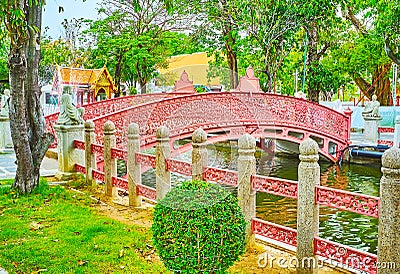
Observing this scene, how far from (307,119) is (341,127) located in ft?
6.74

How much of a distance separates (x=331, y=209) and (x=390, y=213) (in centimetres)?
596

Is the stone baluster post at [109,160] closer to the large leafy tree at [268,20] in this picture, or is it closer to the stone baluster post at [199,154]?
the stone baluster post at [199,154]

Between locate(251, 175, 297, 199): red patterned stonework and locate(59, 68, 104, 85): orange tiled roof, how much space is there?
18.2m

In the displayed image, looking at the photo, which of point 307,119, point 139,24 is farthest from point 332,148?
point 139,24

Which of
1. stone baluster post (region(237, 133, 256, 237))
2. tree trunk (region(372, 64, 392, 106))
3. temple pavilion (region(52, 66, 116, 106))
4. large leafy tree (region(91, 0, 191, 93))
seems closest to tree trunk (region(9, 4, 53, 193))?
stone baluster post (region(237, 133, 256, 237))

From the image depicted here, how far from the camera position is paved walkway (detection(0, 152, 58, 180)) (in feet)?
29.1

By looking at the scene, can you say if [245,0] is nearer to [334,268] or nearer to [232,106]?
[232,106]

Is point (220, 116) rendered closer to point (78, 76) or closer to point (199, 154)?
point (199, 154)

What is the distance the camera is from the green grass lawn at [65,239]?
14.2 ft

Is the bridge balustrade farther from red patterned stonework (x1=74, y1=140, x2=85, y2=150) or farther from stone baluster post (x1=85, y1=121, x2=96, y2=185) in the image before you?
red patterned stonework (x1=74, y1=140, x2=85, y2=150)

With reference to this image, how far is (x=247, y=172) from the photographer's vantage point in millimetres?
4840

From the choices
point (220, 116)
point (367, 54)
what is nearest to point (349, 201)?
point (220, 116)

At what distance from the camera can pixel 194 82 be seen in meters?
5.66

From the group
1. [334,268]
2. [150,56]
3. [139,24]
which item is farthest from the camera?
[139,24]
